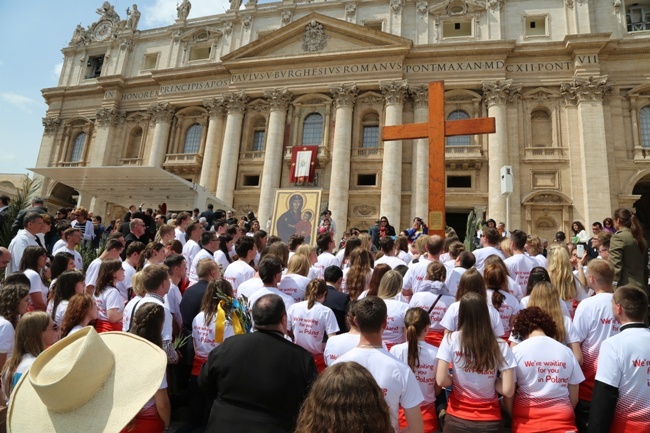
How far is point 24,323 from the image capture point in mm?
3285

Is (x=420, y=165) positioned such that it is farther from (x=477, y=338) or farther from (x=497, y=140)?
(x=477, y=338)

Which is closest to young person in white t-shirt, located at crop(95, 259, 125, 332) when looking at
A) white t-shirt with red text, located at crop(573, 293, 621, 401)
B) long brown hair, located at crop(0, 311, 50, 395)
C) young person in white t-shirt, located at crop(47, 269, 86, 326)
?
young person in white t-shirt, located at crop(47, 269, 86, 326)

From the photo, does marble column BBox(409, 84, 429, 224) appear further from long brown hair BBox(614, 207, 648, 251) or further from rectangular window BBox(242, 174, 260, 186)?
long brown hair BBox(614, 207, 648, 251)

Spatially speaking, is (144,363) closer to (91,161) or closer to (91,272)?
(91,272)

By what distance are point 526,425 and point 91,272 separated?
5.68 m

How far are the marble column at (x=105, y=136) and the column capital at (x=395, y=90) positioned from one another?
21609 millimetres

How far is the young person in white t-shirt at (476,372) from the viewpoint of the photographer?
3.35 metres

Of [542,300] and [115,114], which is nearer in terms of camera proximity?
[542,300]

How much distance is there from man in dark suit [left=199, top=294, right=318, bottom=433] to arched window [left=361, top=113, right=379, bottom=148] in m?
24.9

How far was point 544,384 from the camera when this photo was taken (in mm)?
3336

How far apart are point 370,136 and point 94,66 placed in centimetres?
2668

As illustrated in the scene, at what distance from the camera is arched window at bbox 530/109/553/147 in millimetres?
24516

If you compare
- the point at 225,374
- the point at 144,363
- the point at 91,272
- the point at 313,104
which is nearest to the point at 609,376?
the point at 225,374

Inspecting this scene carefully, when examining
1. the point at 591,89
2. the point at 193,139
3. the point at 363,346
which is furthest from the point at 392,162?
the point at 363,346
